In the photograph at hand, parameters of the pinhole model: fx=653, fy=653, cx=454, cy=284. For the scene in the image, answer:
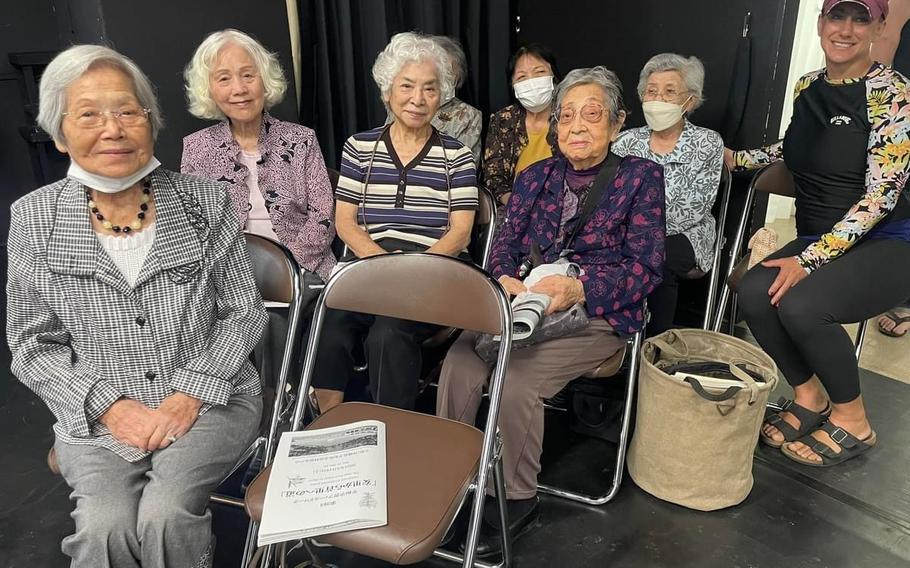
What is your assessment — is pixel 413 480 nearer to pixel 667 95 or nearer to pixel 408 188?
pixel 408 188

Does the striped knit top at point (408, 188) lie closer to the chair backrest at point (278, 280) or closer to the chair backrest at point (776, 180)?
the chair backrest at point (278, 280)

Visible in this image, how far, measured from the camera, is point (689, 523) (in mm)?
2139

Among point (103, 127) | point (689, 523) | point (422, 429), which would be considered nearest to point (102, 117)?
point (103, 127)

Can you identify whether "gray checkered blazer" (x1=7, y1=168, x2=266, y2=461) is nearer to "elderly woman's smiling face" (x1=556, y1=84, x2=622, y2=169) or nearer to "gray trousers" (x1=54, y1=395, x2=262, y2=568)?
"gray trousers" (x1=54, y1=395, x2=262, y2=568)

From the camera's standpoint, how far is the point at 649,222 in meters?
2.09

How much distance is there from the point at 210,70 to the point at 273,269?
88 centimetres

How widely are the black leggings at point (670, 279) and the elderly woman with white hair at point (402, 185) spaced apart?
0.87 metres

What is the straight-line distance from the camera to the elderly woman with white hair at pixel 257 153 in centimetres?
231

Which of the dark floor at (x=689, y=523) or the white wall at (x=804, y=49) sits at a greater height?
the white wall at (x=804, y=49)

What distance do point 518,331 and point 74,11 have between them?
2365mm

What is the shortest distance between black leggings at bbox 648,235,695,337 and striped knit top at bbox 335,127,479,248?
2.88 feet

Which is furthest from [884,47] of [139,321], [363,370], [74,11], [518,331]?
[74,11]

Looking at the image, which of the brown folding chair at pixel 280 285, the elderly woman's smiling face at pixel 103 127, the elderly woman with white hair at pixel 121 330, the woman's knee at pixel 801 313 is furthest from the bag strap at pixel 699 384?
the elderly woman's smiling face at pixel 103 127

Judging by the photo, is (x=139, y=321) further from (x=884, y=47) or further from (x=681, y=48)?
(x=884, y=47)
